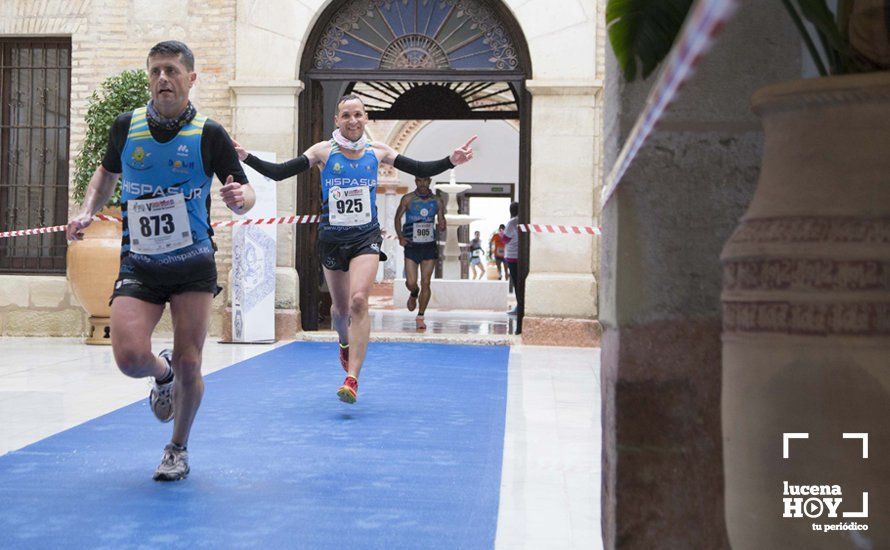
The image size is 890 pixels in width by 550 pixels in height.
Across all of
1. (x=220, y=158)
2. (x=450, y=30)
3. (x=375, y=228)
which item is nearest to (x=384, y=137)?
(x=450, y=30)

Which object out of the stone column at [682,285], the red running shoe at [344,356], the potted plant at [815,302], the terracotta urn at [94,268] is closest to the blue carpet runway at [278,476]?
the red running shoe at [344,356]

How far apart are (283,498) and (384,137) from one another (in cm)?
2469

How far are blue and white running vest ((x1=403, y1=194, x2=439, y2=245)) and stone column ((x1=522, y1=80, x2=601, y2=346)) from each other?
2179 mm

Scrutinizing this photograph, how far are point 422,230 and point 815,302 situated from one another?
1030 centimetres

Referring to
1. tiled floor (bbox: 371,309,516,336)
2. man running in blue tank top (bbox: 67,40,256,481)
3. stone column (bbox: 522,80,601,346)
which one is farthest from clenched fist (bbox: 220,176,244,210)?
tiled floor (bbox: 371,309,516,336)

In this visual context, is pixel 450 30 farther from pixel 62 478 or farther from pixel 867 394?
pixel 867 394

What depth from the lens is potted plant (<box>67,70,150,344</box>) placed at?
948cm

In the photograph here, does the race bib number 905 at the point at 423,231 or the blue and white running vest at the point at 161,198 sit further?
the race bib number 905 at the point at 423,231

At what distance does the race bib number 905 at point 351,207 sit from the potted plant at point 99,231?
13.2 feet

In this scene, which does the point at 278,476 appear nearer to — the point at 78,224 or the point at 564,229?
the point at 78,224

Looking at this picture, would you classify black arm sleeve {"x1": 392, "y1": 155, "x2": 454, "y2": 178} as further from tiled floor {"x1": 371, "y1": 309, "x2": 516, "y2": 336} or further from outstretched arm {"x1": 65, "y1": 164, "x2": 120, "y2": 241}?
tiled floor {"x1": 371, "y1": 309, "x2": 516, "y2": 336}

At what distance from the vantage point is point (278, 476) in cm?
406

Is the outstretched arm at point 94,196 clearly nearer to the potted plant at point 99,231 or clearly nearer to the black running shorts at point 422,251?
the potted plant at point 99,231

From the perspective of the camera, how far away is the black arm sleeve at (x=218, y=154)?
13.0ft
